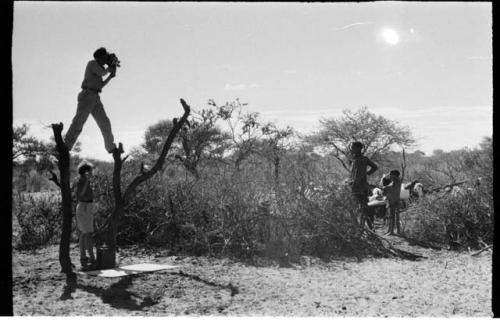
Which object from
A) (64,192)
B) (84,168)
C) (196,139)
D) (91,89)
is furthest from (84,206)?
(196,139)

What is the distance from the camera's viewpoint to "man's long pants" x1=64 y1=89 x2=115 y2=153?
5.68m

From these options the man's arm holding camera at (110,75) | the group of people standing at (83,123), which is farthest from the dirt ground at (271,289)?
the man's arm holding camera at (110,75)

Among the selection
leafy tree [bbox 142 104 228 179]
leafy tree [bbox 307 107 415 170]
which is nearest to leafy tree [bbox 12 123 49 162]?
leafy tree [bbox 142 104 228 179]

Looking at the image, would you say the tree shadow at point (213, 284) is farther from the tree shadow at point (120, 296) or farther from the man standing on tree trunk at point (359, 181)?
the man standing on tree trunk at point (359, 181)

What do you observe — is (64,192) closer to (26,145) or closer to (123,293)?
(123,293)

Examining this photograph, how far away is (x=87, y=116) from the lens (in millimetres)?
5750

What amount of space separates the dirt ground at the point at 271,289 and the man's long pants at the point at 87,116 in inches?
64.6

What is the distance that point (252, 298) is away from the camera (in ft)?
17.3

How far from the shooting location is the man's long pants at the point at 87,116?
224 inches

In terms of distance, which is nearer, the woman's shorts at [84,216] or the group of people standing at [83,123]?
the group of people standing at [83,123]

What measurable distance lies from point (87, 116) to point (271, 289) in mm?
2869

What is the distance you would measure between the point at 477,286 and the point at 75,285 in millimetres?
4522
